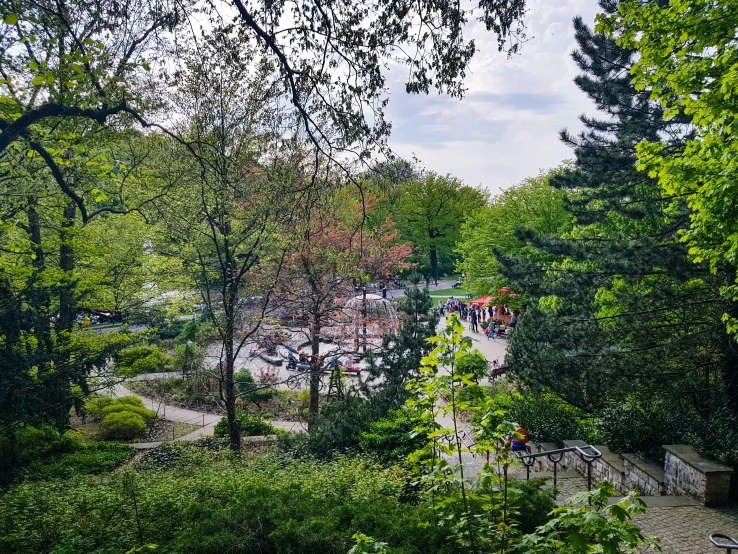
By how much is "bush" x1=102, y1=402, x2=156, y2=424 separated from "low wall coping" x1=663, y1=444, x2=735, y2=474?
53.3ft

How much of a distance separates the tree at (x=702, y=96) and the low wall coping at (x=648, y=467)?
255cm

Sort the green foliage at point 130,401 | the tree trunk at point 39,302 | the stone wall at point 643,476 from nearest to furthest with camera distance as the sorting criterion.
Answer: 1. the stone wall at point 643,476
2. the tree trunk at point 39,302
3. the green foliage at point 130,401

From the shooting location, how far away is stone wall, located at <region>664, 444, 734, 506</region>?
6348 millimetres

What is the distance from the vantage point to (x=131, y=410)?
1675 centimetres

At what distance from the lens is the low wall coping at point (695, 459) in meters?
6.36

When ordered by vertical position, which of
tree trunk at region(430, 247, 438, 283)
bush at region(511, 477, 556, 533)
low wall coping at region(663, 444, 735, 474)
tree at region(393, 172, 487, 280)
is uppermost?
tree at region(393, 172, 487, 280)

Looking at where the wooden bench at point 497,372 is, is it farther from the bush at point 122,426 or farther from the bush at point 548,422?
the bush at point 122,426

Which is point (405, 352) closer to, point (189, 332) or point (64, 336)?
point (64, 336)

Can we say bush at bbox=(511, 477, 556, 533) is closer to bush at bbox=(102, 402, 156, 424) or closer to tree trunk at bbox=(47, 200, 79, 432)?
tree trunk at bbox=(47, 200, 79, 432)

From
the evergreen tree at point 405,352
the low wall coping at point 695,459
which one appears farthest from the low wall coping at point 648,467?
the evergreen tree at point 405,352

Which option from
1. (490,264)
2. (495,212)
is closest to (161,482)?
(490,264)

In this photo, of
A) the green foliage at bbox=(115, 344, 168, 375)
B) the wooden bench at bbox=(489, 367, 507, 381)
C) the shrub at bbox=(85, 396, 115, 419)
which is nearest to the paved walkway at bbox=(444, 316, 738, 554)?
the green foliage at bbox=(115, 344, 168, 375)

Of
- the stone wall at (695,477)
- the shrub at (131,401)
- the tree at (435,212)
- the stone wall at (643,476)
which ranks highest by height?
the tree at (435,212)

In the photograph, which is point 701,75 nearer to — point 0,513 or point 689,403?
point 689,403
